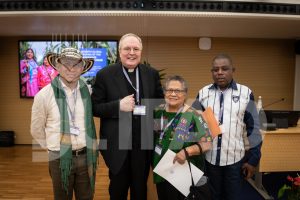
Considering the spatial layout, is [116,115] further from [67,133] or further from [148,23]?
[148,23]

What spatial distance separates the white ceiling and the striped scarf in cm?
197

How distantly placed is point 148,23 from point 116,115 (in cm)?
271

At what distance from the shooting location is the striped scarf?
77.9 inches

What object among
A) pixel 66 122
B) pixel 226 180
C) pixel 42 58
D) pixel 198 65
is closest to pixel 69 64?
pixel 66 122

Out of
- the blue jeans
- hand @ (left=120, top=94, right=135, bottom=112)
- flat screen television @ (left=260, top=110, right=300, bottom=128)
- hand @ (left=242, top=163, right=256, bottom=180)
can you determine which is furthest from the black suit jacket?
flat screen television @ (left=260, top=110, right=300, bottom=128)

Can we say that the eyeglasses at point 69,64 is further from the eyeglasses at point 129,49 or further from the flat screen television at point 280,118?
the flat screen television at point 280,118

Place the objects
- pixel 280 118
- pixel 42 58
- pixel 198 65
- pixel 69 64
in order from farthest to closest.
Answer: pixel 198 65
pixel 42 58
pixel 280 118
pixel 69 64

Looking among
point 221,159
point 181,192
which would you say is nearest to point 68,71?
point 181,192

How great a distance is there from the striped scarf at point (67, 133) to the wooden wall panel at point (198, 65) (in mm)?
3881

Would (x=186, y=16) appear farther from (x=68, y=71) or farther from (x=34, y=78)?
(x=34, y=78)

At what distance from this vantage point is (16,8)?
3762 millimetres

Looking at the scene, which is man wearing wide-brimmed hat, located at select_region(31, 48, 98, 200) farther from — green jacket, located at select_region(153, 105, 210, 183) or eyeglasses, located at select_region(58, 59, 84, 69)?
green jacket, located at select_region(153, 105, 210, 183)

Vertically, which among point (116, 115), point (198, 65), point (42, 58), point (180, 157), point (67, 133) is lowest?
point (180, 157)

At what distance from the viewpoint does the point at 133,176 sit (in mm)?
1982
